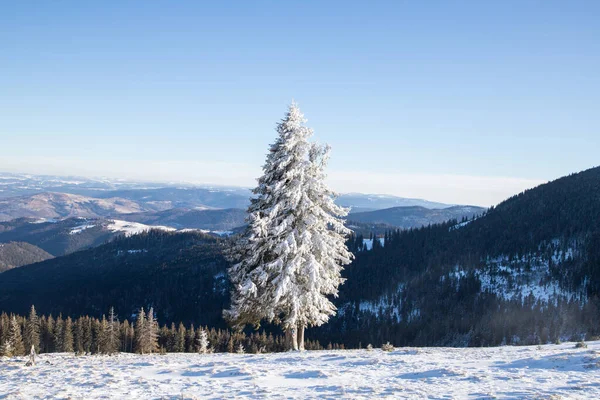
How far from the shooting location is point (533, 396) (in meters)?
10.7

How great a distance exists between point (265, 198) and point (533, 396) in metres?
18.5

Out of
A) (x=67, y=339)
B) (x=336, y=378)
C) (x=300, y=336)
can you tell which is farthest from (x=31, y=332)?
(x=336, y=378)

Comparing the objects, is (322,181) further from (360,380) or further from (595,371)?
(595,371)

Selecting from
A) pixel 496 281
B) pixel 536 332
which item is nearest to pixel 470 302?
pixel 496 281

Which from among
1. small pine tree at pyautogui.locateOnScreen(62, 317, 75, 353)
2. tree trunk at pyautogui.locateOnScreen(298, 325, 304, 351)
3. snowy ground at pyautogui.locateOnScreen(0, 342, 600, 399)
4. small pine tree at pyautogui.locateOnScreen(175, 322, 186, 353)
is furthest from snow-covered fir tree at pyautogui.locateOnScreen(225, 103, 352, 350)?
small pine tree at pyautogui.locateOnScreen(62, 317, 75, 353)

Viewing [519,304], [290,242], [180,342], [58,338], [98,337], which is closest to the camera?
[290,242]

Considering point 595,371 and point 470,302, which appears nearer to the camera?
point 595,371

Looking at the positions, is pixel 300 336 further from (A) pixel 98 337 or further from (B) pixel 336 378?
(A) pixel 98 337

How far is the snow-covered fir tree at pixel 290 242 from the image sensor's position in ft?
83.2

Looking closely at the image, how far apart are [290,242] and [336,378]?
11893mm

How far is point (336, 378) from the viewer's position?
14.0 m

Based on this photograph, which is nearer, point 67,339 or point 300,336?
point 300,336

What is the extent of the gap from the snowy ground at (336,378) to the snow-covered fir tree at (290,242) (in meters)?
7.36

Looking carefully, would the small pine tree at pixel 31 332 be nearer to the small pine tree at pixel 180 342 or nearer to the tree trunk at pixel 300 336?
the small pine tree at pixel 180 342
